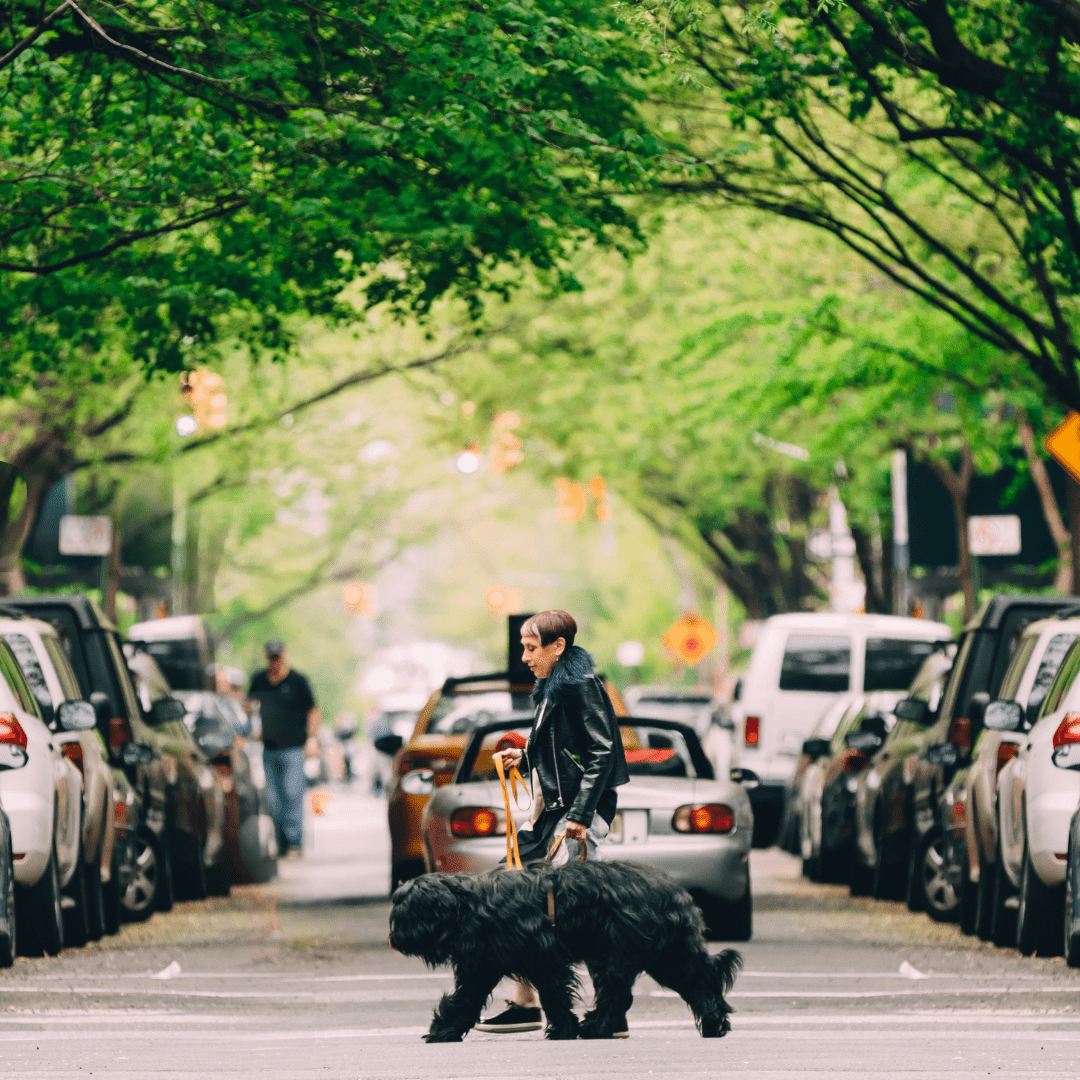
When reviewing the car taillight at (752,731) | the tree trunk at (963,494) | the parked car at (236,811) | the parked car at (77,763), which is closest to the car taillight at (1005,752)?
the parked car at (77,763)

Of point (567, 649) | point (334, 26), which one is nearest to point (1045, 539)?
point (334, 26)

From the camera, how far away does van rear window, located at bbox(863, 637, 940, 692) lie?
23.5 m

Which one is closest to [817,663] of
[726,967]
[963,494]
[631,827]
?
[631,827]

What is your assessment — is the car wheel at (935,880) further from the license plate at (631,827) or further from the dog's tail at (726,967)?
the dog's tail at (726,967)

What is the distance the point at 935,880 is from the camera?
14.2 metres

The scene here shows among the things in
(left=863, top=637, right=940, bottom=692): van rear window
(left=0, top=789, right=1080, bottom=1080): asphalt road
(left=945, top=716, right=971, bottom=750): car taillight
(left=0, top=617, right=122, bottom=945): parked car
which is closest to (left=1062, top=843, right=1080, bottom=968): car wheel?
(left=0, top=789, right=1080, bottom=1080): asphalt road

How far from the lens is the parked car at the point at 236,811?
57.3 ft

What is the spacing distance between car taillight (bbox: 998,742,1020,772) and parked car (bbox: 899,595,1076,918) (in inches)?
60.8

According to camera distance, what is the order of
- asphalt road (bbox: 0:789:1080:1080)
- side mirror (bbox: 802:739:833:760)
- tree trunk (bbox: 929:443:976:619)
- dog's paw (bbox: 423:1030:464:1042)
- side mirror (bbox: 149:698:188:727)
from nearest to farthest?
asphalt road (bbox: 0:789:1080:1080)
dog's paw (bbox: 423:1030:464:1042)
side mirror (bbox: 149:698:188:727)
side mirror (bbox: 802:739:833:760)
tree trunk (bbox: 929:443:976:619)

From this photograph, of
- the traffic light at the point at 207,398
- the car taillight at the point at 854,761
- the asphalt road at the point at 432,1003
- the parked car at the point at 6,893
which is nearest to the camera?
the asphalt road at the point at 432,1003

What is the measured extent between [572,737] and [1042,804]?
312 centimetres

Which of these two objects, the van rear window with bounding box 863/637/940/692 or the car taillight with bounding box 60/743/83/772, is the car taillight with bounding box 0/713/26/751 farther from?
the van rear window with bounding box 863/637/940/692

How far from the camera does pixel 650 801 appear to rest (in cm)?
1229

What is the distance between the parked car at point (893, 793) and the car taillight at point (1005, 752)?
227 cm
